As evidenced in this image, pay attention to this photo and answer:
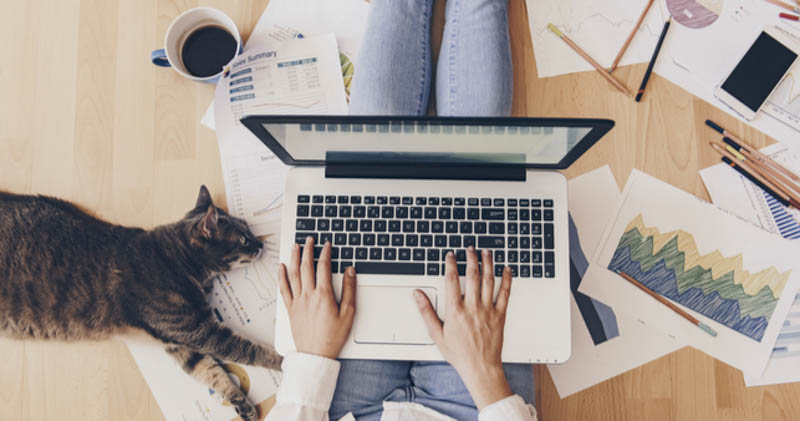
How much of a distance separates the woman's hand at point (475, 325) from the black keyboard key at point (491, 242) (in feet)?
0.04

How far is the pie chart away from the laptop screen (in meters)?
0.45

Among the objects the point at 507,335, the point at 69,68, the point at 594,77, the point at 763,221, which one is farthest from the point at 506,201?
the point at 69,68

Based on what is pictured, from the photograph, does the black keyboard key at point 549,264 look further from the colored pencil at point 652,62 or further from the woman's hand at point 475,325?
the colored pencil at point 652,62

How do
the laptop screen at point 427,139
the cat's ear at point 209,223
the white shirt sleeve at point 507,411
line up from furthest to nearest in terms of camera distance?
the cat's ear at point 209,223 < the white shirt sleeve at point 507,411 < the laptop screen at point 427,139

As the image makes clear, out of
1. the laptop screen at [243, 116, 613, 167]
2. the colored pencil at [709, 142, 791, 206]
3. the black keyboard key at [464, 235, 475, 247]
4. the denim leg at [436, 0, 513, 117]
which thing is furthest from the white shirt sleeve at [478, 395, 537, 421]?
the colored pencil at [709, 142, 791, 206]

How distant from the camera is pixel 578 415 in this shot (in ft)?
2.53

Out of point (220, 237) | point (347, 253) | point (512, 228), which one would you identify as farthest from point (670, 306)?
point (220, 237)

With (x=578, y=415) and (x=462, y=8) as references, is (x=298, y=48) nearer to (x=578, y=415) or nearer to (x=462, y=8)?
(x=462, y=8)

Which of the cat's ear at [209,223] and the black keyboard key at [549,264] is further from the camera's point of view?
the cat's ear at [209,223]

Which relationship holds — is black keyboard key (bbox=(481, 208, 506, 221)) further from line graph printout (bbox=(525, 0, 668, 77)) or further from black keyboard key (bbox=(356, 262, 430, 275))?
line graph printout (bbox=(525, 0, 668, 77))

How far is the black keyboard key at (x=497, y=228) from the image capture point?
659 millimetres

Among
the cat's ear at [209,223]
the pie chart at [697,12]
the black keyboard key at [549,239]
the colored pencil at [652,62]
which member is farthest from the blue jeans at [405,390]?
the pie chart at [697,12]

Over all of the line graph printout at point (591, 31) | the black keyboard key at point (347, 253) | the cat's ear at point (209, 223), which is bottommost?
the black keyboard key at point (347, 253)

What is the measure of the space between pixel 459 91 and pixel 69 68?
767 mm
